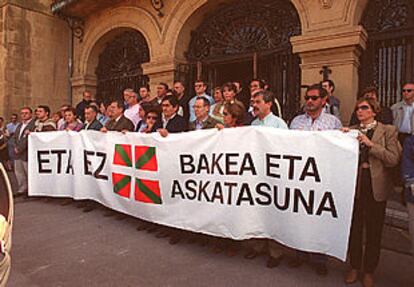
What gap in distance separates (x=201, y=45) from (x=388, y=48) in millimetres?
4486

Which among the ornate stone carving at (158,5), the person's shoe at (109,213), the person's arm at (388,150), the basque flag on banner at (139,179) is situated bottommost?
the person's shoe at (109,213)

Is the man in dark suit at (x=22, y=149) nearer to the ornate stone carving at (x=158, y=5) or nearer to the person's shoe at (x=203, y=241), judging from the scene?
the person's shoe at (x=203, y=241)

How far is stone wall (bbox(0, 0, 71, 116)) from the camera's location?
10.6m

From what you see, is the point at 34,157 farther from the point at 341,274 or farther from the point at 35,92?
the point at 35,92

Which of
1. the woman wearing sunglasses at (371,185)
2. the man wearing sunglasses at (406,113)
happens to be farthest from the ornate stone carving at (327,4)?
the woman wearing sunglasses at (371,185)

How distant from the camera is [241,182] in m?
3.43

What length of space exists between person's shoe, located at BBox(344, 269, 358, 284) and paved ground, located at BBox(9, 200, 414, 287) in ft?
0.23

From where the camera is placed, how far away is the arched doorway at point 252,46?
7.23m

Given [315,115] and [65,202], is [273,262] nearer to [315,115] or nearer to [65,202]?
[315,115]

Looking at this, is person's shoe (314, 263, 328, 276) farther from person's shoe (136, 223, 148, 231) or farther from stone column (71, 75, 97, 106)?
stone column (71, 75, 97, 106)

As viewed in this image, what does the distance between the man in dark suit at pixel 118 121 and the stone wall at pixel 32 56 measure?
713cm

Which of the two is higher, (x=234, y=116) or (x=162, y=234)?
(x=234, y=116)

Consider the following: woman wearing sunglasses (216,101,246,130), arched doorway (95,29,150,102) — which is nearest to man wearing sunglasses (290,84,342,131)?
woman wearing sunglasses (216,101,246,130)

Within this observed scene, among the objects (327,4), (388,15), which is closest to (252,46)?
(327,4)
